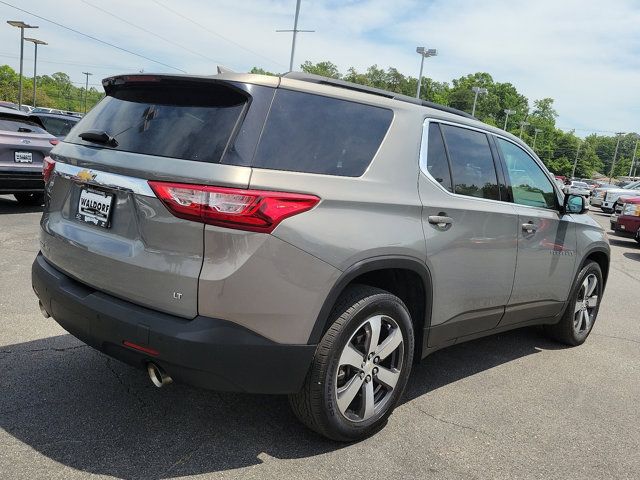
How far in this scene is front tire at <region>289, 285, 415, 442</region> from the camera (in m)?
2.70

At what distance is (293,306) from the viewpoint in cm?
249

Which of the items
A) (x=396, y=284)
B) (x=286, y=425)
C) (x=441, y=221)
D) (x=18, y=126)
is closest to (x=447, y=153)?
(x=441, y=221)

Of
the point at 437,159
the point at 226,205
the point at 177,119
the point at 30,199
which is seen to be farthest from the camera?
the point at 30,199

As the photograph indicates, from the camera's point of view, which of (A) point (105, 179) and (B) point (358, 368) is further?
(B) point (358, 368)

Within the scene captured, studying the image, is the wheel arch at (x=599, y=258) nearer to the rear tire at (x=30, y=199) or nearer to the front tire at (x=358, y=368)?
the front tire at (x=358, y=368)

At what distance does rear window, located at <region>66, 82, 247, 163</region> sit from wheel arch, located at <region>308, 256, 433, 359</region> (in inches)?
32.5

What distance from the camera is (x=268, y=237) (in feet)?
7.83

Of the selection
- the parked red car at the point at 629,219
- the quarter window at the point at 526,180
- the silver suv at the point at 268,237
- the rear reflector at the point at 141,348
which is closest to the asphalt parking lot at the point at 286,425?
the silver suv at the point at 268,237

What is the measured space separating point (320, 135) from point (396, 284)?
99cm

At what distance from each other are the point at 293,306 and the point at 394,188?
2.93 feet

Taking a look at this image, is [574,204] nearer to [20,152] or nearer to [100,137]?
[100,137]

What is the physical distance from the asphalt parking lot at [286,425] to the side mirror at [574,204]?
1.26 metres

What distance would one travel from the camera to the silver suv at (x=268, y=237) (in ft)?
7.84

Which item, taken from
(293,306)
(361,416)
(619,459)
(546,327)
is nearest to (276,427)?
(361,416)
